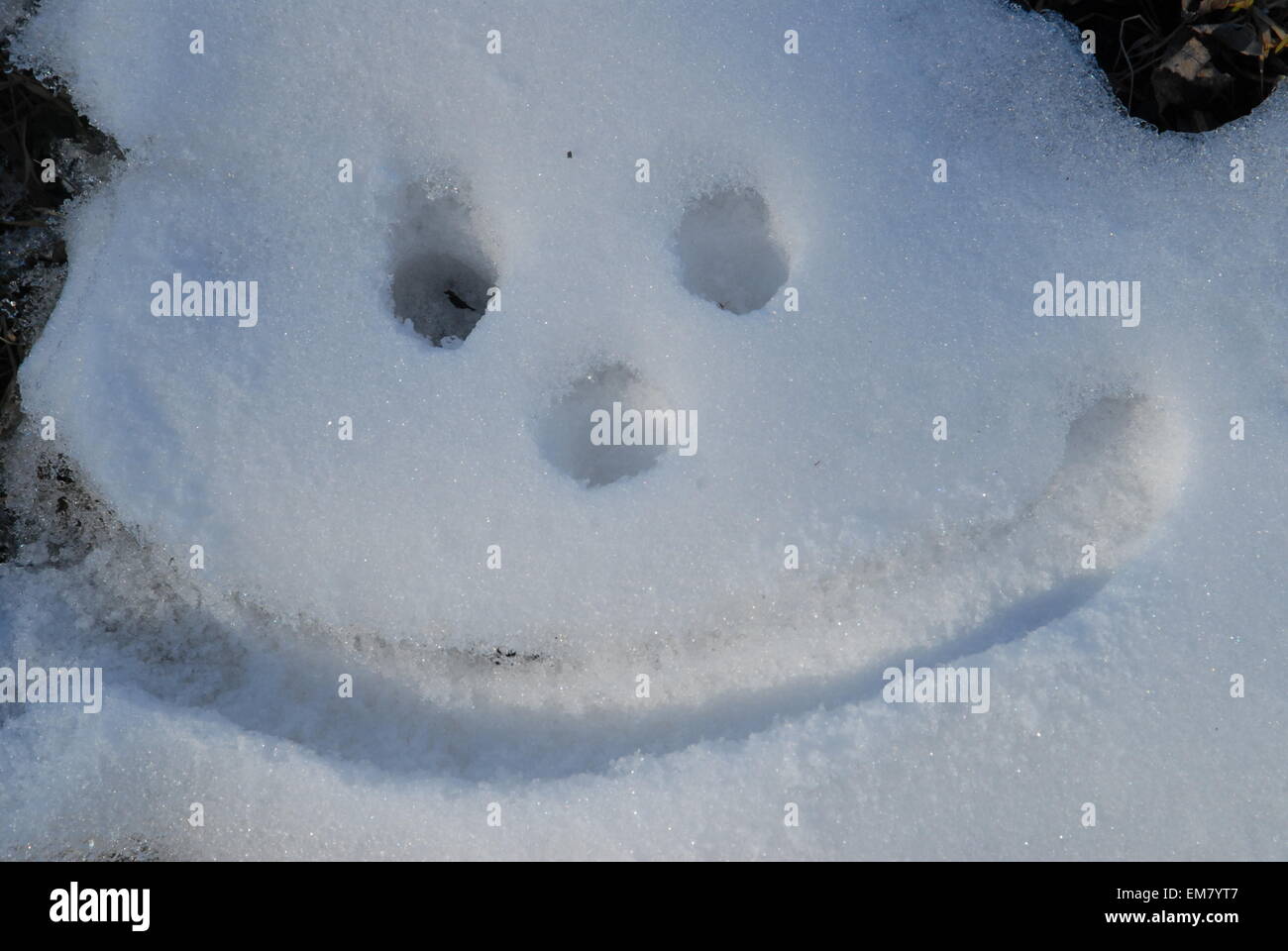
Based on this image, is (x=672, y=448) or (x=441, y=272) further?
(x=441, y=272)

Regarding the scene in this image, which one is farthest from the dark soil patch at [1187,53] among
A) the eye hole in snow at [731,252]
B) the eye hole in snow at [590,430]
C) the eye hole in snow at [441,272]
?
the eye hole in snow at [441,272]

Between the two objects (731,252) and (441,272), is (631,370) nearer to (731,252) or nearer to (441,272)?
(731,252)

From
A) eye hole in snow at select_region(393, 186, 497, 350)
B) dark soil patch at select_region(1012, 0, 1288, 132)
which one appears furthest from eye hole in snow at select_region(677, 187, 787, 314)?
dark soil patch at select_region(1012, 0, 1288, 132)

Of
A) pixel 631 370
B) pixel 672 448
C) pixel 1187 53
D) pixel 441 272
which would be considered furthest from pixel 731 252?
pixel 1187 53

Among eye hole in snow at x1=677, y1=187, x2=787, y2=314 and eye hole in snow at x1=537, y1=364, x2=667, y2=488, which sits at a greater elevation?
eye hole in snow at x1=677, y1=187, x2=787, y2=314

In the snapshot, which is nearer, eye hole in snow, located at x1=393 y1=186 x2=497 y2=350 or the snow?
the snow

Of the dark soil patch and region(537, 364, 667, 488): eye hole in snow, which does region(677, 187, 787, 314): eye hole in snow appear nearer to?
region(537, 364, 667, 488): eye hole in snow

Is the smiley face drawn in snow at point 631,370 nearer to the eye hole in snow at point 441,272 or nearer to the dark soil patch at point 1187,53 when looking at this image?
the eye hole in snow at point 441,272
